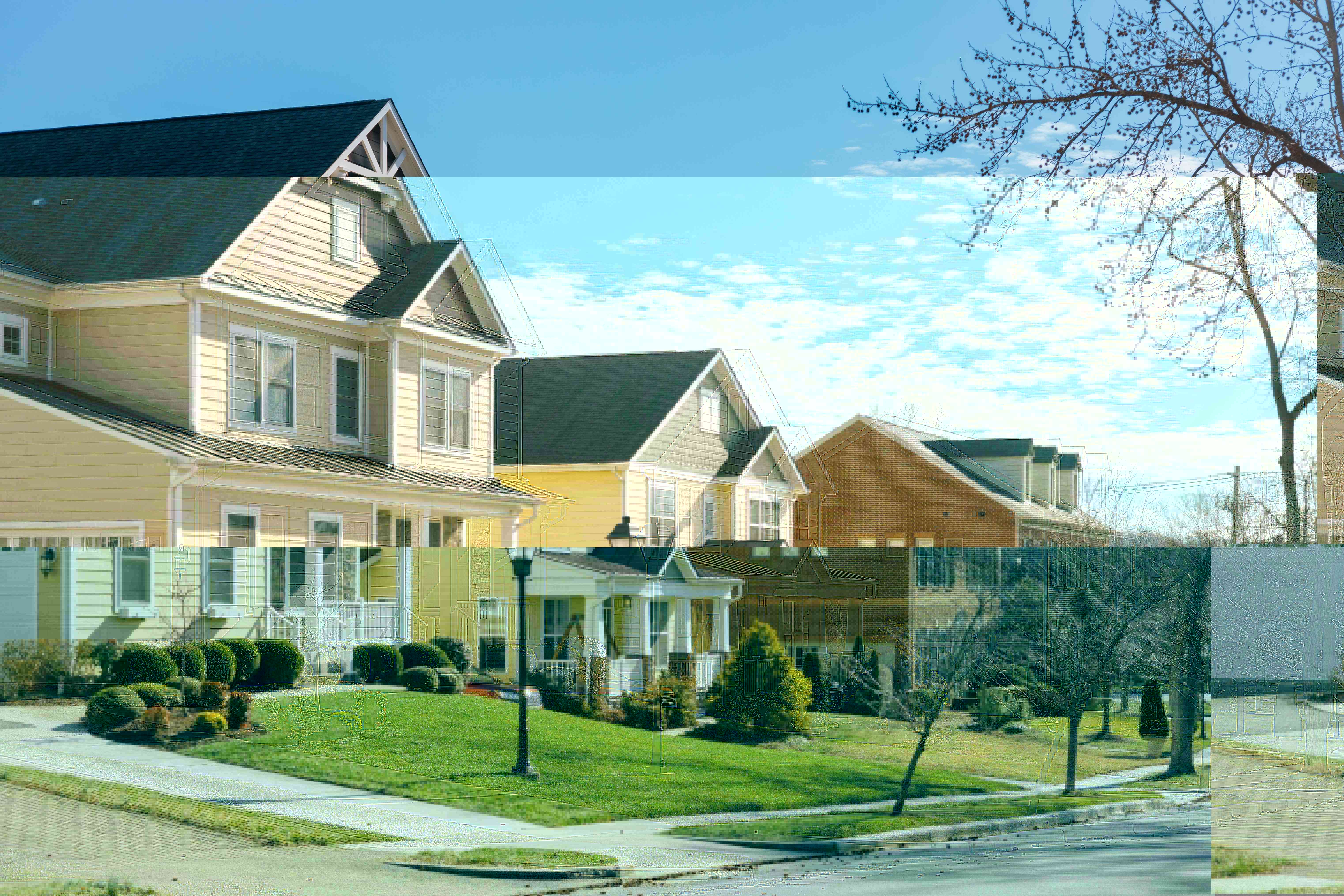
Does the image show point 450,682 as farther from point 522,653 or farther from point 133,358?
point 133,358

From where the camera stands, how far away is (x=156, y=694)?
438 inches

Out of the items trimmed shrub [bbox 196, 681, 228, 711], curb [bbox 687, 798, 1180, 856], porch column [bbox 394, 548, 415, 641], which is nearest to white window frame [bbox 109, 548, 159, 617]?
trimmed shrub [bbox 196, 681, 228, 711]

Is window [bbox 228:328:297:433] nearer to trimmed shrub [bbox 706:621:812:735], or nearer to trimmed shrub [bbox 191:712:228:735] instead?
trimmed shrub [bbox 191:712:228:735]

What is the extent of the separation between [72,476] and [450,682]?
142 inches

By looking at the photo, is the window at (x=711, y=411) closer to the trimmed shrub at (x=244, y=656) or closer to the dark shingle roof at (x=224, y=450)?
the dark shingle roof at (x=224, y=450)

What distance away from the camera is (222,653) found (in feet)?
36.6

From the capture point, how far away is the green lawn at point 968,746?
11.3 meters

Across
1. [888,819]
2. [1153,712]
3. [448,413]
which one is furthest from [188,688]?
[1153,712]

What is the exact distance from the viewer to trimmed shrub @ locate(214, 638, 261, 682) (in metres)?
11.2

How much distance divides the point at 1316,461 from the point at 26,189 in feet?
41.0

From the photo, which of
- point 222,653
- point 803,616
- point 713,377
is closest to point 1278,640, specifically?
point 803,616

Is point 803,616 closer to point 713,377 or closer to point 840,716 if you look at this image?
point 840,716

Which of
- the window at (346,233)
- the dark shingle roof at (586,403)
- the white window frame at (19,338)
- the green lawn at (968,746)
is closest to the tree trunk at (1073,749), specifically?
the green lawn at (968,746)

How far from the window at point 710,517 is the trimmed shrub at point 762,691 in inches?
34.1
